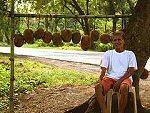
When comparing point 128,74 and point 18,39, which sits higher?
point 18,39

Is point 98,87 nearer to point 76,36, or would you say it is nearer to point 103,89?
point 103,89

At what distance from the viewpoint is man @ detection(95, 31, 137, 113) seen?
632cm

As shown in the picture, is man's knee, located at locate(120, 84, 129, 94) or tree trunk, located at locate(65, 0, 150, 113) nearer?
man's knee, located at locate(120, 84, 129, 94)

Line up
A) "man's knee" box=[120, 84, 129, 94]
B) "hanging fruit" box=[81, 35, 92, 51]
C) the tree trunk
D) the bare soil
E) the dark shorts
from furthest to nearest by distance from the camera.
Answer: the bare soil → the tree trunk → "hanging fruit" box=[81, 35, 92, 51] → the dark shorts → "man's knee" box=[120, 84, 129, 94]

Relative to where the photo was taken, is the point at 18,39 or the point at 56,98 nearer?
the point at 18,39

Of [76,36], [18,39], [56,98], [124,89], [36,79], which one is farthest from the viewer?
[36,79]

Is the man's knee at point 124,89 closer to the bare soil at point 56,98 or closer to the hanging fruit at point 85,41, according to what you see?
the hanging fruit at point 85,41

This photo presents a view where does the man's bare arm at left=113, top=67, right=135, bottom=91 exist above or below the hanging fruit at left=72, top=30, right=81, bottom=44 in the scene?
below

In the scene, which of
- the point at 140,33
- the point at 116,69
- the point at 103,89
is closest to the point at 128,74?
the point at 116,69

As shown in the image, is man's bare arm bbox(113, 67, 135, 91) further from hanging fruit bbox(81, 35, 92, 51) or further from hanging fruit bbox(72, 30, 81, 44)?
hanging fruit bbox(72, 30, 81, 44)

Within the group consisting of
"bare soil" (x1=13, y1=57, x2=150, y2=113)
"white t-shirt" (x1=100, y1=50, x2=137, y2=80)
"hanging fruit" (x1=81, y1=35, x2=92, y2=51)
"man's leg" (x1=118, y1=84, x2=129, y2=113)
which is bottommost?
"bare soil" (x1=13, y1=57, x2=150, y2=113)

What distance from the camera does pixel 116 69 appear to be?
6.47m

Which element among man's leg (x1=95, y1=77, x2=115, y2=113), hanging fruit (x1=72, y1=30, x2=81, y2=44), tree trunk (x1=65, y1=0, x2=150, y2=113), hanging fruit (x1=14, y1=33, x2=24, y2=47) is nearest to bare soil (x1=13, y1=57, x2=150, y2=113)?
tree trunk (x1=65, y1=0, x2=150, y2=113)

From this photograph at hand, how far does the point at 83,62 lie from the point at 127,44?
11271 mm
